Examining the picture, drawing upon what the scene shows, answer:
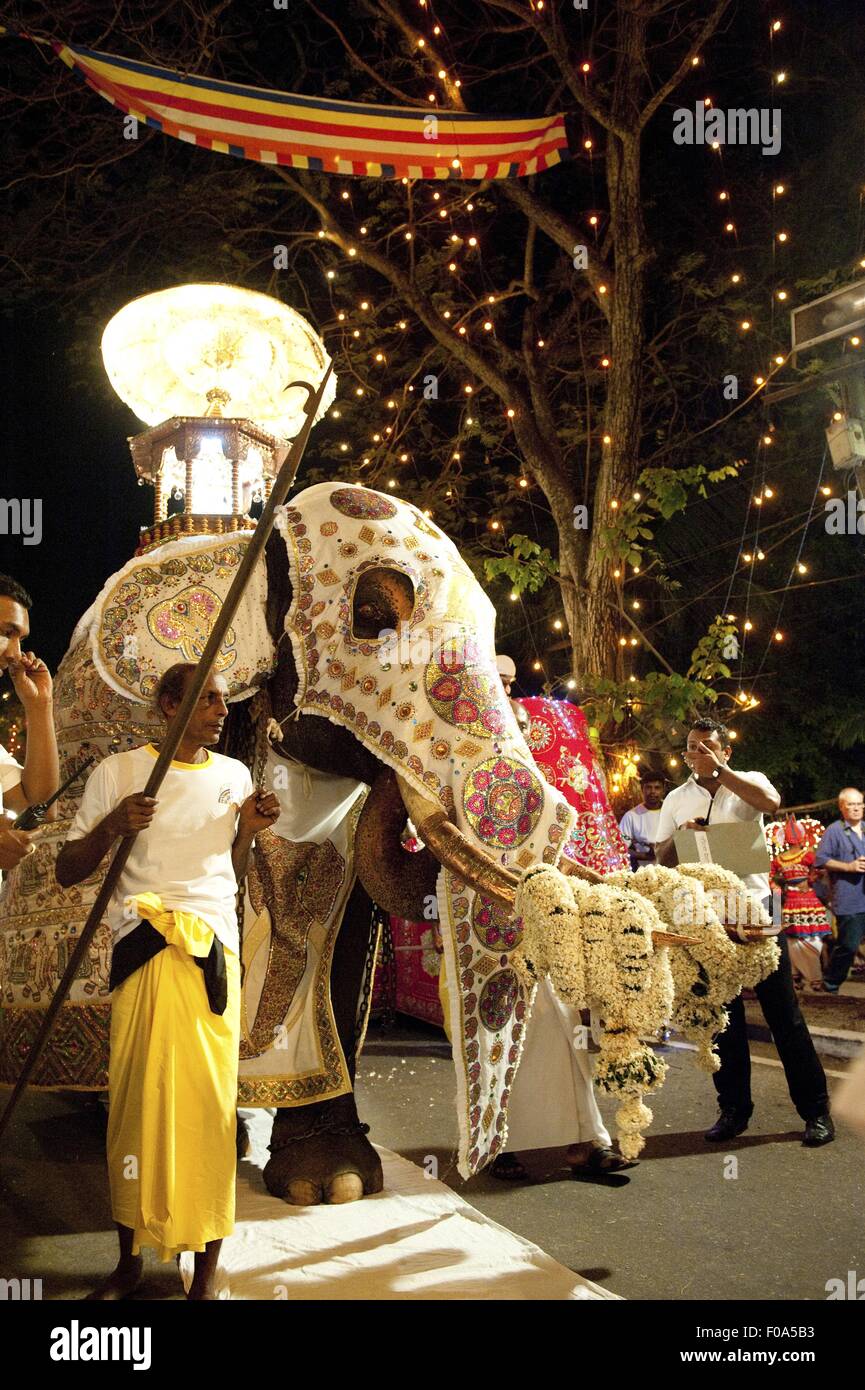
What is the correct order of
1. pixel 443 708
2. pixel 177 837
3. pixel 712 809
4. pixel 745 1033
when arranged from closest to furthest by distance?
1. pixel 177 837
2. pixel 443 708
3. pixel 745 1033
4. pixel 712 809

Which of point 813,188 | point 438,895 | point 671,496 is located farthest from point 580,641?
point 438,895

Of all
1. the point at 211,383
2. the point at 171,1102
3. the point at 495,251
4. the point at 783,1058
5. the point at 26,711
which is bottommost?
the point at 783,1058

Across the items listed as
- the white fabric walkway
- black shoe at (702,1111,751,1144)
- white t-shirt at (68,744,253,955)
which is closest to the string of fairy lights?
black shoe at (702,1111,751,1144)

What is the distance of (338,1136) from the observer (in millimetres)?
4289

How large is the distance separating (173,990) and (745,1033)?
3.14 metres

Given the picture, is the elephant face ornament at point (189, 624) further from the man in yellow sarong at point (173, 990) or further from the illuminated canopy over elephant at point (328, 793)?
the man in yellow sarong at point (173, 990)

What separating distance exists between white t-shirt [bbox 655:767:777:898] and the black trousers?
415mm

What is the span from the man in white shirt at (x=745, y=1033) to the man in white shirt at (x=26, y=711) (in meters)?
3.08

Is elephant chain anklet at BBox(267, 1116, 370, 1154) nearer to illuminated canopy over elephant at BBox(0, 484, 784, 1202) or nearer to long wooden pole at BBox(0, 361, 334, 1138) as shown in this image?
illuminated canopy over elephant at BBox(0, 484, 784, 1202)

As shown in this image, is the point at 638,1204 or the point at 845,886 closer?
the point at 638,1204

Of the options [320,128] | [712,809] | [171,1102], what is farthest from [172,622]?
[320,128]

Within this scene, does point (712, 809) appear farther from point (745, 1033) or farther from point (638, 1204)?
point (638, 1204)

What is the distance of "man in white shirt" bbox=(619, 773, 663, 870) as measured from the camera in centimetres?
873

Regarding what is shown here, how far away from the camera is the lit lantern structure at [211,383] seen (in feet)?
19.3
